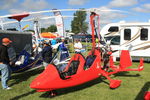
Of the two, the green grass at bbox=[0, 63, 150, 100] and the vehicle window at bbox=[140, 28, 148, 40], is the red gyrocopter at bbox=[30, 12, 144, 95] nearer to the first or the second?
the green grass at bbox=[0, 63, 150, 100]

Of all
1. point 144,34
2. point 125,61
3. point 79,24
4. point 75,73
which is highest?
point 144,34

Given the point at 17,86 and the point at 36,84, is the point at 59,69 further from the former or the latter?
the point at 17,86

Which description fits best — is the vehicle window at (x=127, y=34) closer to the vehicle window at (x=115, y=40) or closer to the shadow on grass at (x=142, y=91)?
the vehicle window at (x=115, y=40)

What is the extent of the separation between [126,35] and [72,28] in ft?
231

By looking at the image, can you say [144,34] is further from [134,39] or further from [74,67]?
[74,67]

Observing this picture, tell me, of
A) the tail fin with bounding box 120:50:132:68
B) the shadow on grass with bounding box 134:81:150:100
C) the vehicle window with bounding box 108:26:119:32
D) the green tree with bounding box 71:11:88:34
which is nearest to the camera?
the shadow on grass with bounding box 134:81:150:100

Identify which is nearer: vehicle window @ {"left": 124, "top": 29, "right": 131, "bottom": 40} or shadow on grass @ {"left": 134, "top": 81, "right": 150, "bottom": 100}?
shadow on grass @ {"left": 134, "top": 81, "right": 150, "bottom": 100}

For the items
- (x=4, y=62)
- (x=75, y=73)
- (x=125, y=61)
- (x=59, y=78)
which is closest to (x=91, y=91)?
(x=75, y=73)

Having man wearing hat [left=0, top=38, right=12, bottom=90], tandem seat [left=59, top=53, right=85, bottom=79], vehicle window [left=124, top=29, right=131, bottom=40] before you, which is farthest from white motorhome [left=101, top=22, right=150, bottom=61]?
man wearing hat [left=0, top=38, right=12, bottom=90]

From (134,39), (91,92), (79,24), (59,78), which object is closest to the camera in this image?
(59,78)

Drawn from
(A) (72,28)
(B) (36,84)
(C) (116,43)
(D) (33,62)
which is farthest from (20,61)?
(A) (72,28)

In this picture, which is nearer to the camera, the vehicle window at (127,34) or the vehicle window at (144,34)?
the vehicle window at (144,34)

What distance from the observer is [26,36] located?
9.87 m

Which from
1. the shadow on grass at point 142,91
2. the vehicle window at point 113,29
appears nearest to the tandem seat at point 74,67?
the shadow on grass at point 142,91
